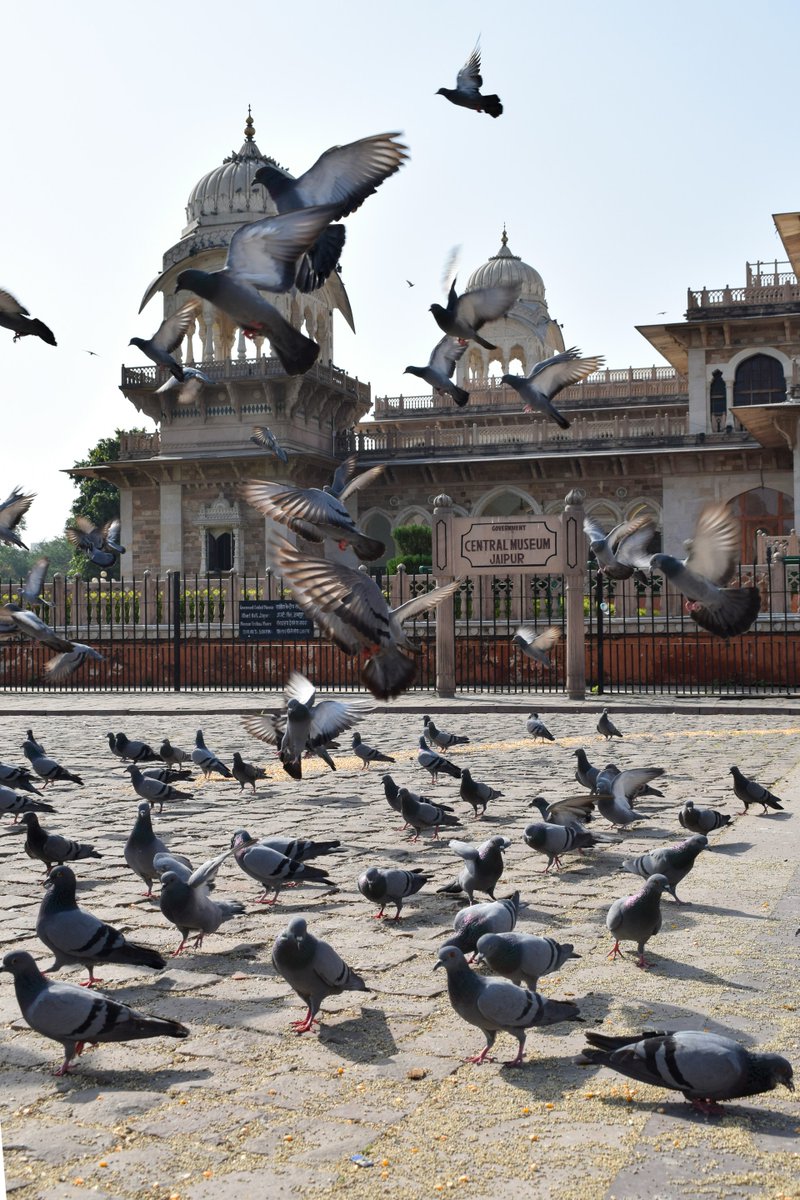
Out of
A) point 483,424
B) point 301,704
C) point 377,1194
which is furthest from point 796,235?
point 483,424

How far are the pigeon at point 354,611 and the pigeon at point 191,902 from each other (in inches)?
64.0

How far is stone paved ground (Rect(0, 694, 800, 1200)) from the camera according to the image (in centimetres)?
326

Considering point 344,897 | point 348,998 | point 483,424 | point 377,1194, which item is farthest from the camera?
point 483,424

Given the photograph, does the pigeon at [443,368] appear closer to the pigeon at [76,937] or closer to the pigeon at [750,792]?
the pigeon at [76,937]

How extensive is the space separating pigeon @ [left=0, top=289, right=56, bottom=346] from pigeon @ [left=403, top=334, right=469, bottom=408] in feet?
6.44

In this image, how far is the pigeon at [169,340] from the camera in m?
3.79

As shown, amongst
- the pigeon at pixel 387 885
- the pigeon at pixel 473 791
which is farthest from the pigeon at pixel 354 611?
the pigeon at pixel 473 791

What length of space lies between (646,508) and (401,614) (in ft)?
114

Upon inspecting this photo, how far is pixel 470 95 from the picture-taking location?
350cm

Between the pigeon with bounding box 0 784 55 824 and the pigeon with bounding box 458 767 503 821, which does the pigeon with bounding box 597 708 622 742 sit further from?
the pigeon with bounding box 0 784 55 824

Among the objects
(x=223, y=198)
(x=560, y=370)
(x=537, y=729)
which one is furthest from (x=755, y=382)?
(x=560, y=370)

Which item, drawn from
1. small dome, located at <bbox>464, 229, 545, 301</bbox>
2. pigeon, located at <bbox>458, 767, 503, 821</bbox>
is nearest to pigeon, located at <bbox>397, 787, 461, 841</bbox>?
pigeon, located at <bbox>458, 767, 503, 821</bbox>

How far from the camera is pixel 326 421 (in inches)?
1567

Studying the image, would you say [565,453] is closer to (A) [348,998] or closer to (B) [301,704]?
(B) [301,704]
